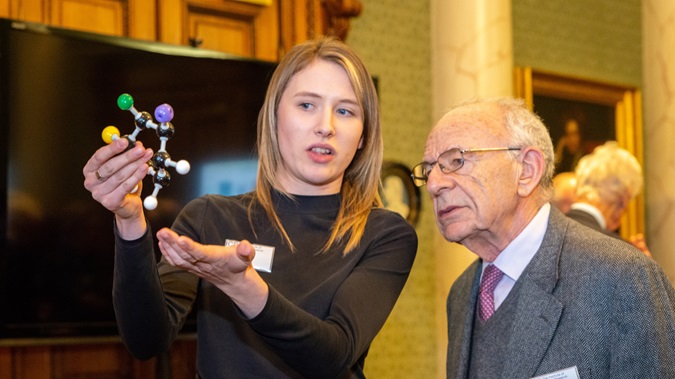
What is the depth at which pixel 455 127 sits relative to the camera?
2270mm

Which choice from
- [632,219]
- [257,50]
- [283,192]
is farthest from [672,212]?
[283,192]

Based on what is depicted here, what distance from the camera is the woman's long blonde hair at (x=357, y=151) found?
2062mm

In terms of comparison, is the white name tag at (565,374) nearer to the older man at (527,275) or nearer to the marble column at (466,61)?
Result: the older man at (527,275)

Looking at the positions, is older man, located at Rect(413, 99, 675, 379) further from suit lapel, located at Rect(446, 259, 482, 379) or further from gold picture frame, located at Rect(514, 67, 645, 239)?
gold picture frame, located at Rect(514, 67, 645, 239)

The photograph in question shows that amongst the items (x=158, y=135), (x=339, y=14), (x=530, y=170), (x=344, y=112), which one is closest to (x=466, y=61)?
(x=339, y=14)

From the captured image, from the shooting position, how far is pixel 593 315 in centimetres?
197

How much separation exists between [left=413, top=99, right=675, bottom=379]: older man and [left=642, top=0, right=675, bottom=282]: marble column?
13.7 feet

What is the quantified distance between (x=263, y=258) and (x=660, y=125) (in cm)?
501

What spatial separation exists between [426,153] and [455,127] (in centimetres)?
10

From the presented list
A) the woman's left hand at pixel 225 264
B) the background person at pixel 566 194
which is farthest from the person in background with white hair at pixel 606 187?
the woman's left hand at pixel 225 264

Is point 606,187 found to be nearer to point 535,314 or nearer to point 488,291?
point 488,291

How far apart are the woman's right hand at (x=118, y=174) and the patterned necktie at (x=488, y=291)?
981 millimetres

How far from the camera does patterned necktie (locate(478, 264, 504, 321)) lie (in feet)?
7.36

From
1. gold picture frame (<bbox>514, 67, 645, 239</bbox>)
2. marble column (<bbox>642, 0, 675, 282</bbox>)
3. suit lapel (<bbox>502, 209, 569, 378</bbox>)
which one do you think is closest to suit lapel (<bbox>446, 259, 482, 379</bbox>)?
suit lapel (<bbox>502, 209, 569, 378</bbox>)
